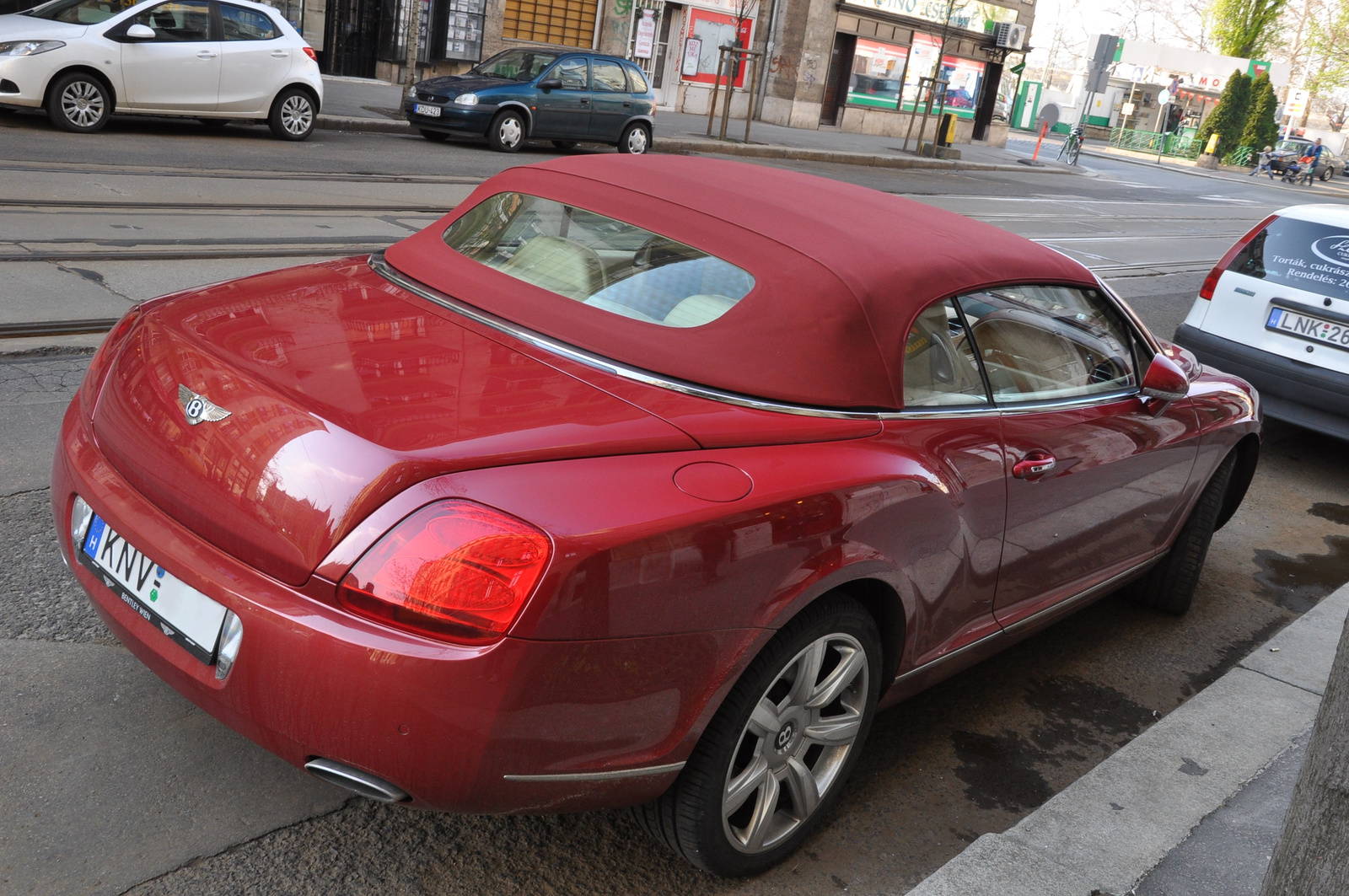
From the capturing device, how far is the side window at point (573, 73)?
17.4 meters

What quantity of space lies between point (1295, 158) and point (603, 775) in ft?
182

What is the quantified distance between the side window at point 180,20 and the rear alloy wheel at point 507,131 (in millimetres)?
4317

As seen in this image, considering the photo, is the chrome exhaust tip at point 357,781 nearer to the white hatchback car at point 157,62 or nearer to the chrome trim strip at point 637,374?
the chrome trim strip at point 637,374

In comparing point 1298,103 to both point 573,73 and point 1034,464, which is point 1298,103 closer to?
point 573,73

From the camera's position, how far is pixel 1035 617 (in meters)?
3.46

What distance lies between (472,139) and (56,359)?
1309cm

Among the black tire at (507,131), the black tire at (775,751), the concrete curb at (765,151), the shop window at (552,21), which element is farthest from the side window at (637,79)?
the black tire at (775,751)

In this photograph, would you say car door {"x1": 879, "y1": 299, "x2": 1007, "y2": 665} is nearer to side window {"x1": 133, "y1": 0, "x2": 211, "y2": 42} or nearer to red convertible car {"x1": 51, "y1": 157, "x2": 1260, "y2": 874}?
red convertible car {"x1": 51, "y1": 157, "x2": 1260, "y2": 874}

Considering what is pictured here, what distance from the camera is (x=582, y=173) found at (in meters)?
3.38

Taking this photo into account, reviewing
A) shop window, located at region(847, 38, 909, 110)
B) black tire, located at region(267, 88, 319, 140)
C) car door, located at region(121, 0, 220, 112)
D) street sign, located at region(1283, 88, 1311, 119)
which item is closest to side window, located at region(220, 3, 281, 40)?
car door, located at region(121, 0, 220, 112)

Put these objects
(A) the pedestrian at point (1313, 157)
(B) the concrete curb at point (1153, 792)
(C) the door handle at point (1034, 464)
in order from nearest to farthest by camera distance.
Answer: (B) the concrete curb at point (1153, 792)
(C) the door handle at point (1034, 464)
(A) the pedestrian at point (1313, 157)

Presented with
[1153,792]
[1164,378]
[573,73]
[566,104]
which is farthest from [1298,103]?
[1153,792]

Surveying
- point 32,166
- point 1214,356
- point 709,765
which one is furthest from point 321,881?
point 32,166

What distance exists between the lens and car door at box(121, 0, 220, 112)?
12.9m
